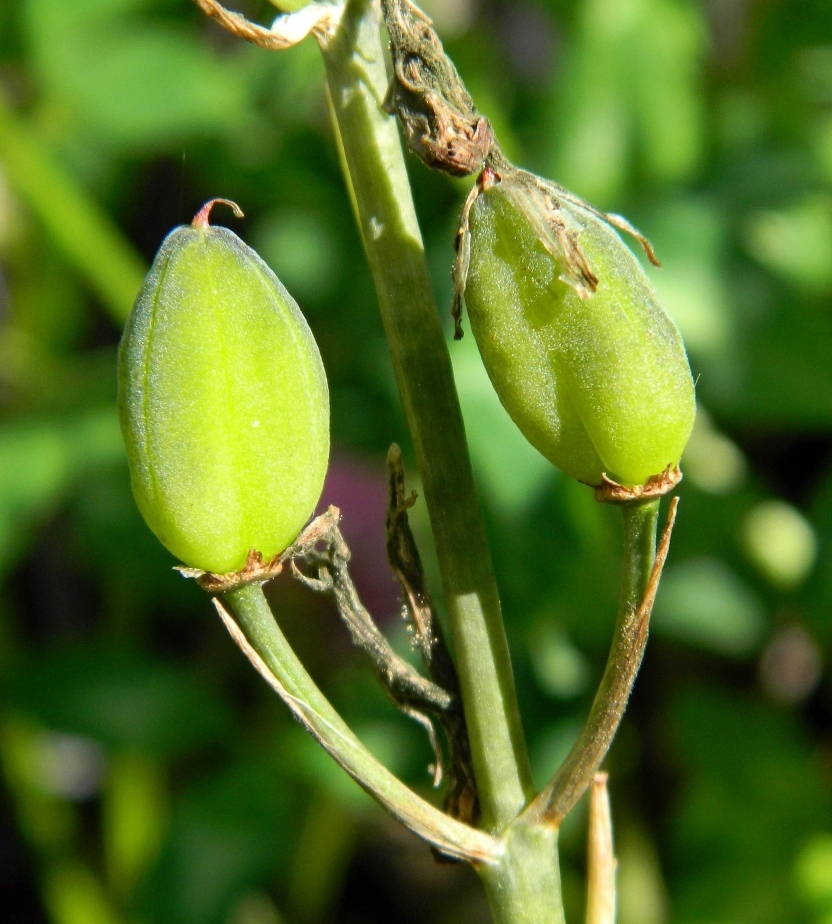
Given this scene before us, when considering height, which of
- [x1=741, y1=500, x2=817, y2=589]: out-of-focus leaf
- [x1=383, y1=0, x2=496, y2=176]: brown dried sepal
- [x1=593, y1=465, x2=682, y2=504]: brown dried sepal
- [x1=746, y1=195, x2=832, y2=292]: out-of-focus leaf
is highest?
[x1=383, y1=0, x2=496, y2=176]: brown dried sepal

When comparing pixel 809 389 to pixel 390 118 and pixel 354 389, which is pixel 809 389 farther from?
pixel 390 118

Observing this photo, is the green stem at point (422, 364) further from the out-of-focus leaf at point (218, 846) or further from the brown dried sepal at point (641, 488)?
the out-of-focus leaf at point (218, 846)

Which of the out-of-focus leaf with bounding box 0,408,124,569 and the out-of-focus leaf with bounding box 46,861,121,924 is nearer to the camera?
the out-of-focus leaf with bounding box 0,408,124,569

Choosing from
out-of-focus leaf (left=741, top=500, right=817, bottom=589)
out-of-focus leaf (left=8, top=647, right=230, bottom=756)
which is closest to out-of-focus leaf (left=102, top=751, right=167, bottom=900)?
out-of-focus leaf (left=8, top=647, right=230, bottom=756)

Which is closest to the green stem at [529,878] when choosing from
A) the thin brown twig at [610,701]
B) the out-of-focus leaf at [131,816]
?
the thin brown twig at [610,701]

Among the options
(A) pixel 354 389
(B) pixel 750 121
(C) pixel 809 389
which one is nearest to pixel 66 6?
(A) pixel 354 389

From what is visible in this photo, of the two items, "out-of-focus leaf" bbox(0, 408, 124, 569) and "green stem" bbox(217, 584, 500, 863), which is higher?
"green stem" bbox(217, 584, 500, 863)

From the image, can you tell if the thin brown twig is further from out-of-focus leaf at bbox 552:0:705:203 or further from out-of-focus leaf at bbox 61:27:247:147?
out-of-focus leaf at bbox 61:27:247:147
